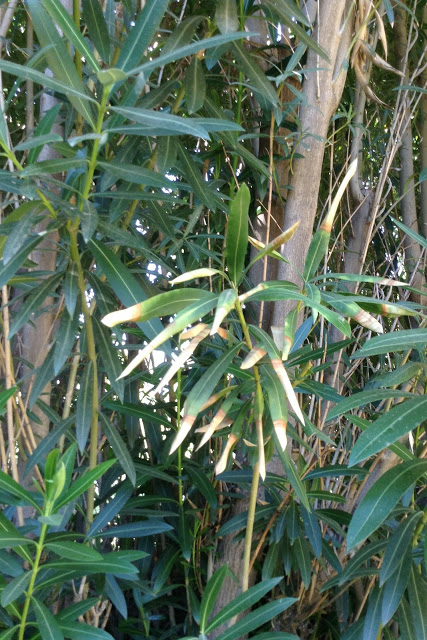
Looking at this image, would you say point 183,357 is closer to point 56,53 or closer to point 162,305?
→ point 162,305

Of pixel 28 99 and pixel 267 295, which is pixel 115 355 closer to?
pixel 267 295

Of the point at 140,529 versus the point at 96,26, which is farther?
the point at 140,529

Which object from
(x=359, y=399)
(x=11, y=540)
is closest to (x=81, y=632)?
(x=11, y=540)

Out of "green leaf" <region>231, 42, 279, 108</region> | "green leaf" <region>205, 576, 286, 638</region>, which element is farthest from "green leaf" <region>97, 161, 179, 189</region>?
"green leaf" <region>205, 576, 286, 638</region>

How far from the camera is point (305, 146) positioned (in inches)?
53.8

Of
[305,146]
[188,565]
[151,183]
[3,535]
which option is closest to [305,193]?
[305,146]

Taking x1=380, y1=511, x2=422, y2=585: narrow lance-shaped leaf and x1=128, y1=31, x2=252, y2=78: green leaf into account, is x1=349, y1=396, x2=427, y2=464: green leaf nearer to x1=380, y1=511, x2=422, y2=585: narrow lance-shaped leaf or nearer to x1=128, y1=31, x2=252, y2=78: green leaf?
x1=380, y1=511, x2=422, y2=585: narrow lance-shaped leaf

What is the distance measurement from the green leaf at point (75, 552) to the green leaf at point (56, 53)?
527mm

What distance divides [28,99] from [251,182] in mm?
517

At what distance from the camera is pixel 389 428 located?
806 millimetres

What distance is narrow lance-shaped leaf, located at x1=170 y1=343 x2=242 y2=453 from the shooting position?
71 cm

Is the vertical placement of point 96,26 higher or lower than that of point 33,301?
higher

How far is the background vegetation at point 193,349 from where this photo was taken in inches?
31.2

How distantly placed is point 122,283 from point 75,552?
1.12ft
